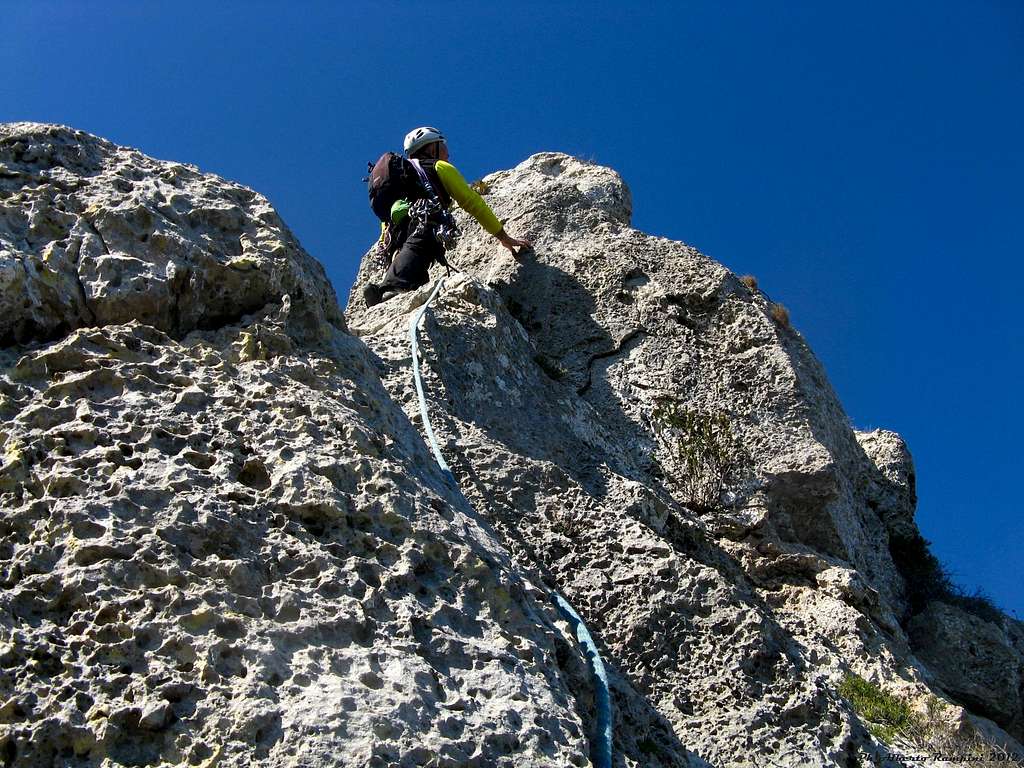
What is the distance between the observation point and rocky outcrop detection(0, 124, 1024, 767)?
313 cm

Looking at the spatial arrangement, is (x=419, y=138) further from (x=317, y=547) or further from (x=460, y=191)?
(x=317, y=547)

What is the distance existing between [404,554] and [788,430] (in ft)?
18.7

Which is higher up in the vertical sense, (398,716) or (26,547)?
(26,547)

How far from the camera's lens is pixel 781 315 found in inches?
408

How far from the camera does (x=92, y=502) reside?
3.51 metres

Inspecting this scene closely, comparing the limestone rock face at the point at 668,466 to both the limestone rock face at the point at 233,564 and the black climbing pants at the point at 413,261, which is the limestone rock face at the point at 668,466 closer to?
the black climbing pants at the point at 413,261

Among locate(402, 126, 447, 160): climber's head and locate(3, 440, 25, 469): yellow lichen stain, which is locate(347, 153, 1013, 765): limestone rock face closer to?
locate(402, 126, 447, 160): climber's head

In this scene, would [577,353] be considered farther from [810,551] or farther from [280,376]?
[280,376]

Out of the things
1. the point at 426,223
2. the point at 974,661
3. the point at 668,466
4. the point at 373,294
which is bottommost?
the point at 974,661

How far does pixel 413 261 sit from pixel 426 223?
0.47 meters

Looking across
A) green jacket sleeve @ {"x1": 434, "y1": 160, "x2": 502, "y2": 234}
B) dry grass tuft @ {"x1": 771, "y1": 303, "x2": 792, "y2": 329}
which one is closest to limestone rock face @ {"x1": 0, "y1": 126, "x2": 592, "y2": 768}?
green jacket sleeve @ {"x1": 434, "y1": 160, "x2": 502, "y2": 234}

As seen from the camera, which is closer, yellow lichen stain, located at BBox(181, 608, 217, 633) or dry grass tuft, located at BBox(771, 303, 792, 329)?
yellow lichen stain, located at BBox(181, 608, 217, 633)

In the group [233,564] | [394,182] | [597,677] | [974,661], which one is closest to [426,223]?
[394,182]

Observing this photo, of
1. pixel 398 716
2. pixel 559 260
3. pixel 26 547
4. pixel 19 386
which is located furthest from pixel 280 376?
pixel 559 260
